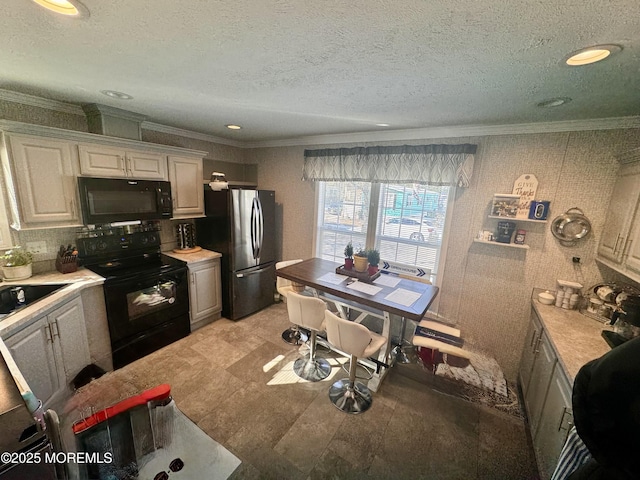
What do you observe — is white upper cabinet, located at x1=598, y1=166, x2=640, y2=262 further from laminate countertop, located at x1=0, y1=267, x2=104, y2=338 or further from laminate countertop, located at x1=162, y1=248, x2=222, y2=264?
laminate countertop, located at x1=0, y1=267, x2=104, y2=338

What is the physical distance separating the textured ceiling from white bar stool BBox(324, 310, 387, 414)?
5.15 feet

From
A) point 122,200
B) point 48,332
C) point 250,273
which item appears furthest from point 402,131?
point 48,332

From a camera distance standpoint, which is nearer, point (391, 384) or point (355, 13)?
point (355, 13)

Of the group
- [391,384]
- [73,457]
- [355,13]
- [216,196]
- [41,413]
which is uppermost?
[355,13]

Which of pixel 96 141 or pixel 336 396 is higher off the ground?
pixel 96 141

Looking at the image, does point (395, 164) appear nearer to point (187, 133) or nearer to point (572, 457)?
point (572, 457)

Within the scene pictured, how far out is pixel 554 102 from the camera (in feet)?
5.34

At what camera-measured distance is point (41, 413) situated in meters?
0.92

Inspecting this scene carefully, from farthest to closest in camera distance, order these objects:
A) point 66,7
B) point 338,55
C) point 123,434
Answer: point 338,55
point 123,434
point 66,7

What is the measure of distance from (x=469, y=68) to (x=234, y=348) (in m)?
3.05

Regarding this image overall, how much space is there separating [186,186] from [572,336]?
376 centimetres

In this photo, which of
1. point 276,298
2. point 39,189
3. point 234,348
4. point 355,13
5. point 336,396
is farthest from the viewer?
point 276,298

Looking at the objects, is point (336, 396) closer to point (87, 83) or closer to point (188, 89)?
point (188, 89)

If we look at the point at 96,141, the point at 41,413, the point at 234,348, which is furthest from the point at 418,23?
the point at 234,348
